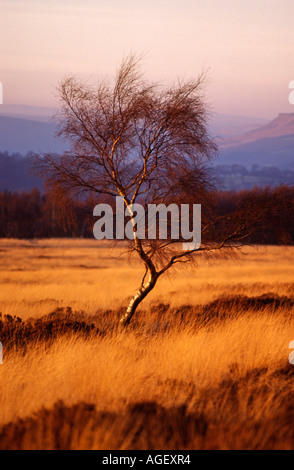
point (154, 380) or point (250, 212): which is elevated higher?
point (250, 212)

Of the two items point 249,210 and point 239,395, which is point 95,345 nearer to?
point 239,395

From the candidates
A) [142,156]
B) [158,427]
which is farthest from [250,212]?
[158,427]

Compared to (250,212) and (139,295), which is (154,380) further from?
(250,212)

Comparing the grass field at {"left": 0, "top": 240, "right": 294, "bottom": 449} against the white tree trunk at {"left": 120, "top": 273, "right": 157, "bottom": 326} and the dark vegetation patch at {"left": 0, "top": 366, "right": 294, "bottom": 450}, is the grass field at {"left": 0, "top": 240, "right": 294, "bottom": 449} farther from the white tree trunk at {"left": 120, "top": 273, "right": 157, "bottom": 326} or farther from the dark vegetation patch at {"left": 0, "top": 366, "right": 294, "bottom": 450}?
the white tree trunk at {"left": 120, "top": 273, "right": 157, "bottom": 326}

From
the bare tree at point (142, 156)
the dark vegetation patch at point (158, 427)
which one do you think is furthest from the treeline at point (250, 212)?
the dark vegetation patch at point (158, 427)

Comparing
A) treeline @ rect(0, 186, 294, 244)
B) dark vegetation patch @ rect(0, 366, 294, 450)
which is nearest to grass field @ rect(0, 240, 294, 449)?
dark vegetation patch @ rect(0, 366, 294, 450)

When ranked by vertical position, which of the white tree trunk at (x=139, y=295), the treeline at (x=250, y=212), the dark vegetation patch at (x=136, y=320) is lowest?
the dark vegetation patch at (x=136, y=320)

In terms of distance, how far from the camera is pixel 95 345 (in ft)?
33.9

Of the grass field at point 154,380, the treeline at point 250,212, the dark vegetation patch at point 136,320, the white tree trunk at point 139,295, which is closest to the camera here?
the grass field at point 154,380

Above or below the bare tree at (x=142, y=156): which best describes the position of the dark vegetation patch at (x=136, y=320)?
below

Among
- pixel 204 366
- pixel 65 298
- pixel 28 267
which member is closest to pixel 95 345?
pixel 204 366

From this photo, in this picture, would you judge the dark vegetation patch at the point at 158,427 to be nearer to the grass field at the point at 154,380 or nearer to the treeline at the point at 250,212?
the grass field at the point at 154,380

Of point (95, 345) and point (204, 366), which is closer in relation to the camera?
point (204, 366)
